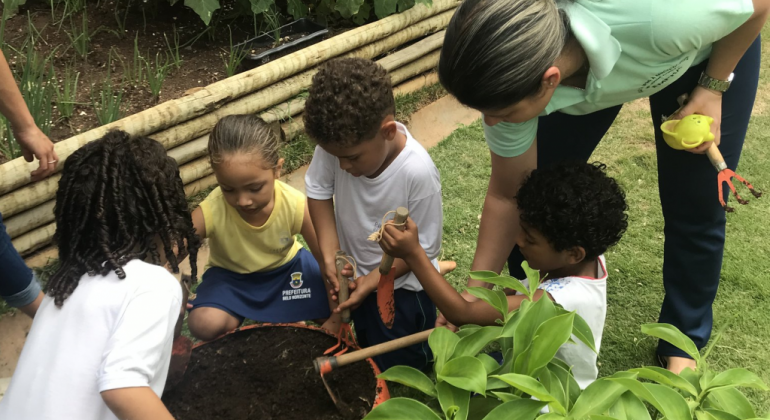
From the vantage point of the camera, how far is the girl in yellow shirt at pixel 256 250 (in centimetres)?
181

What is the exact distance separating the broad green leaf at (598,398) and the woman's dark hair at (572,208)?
0.74 m

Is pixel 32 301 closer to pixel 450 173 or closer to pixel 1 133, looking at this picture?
pixel 1 133

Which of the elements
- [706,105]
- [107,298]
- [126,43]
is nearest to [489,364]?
[107,298]

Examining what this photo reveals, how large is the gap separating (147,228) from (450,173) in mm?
2062

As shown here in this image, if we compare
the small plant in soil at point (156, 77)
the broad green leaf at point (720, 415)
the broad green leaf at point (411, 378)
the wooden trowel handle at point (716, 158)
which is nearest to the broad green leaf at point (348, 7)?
the small plant in soil at point (156, 77)

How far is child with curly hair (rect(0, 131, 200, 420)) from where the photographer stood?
3.97 feet

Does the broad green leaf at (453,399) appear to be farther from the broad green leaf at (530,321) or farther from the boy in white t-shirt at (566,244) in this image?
the boy in white t-shirt at (566,244)

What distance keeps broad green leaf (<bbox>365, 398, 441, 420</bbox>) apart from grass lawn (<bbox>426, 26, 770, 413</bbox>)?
1245 mm

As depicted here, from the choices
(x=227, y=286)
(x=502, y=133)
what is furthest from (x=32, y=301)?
(x=502, y=133)

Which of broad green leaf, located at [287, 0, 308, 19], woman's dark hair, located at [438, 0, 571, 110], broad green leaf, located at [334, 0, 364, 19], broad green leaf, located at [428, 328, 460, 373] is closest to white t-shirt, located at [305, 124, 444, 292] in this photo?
woman's dark hair, located at [438, 0, 571, 110]

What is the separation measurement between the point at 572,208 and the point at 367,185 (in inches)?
23.8

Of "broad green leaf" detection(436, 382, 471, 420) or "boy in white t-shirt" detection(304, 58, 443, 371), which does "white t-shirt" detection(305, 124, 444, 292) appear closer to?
"boy in white t-shirt" detection(304, 58, 443, 371)

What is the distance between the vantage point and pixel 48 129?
8.46ft

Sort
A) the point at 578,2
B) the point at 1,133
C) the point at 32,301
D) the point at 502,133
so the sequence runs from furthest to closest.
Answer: the point at 1,133
the point at 32,301
the point at 502,133
the point at 578,2
